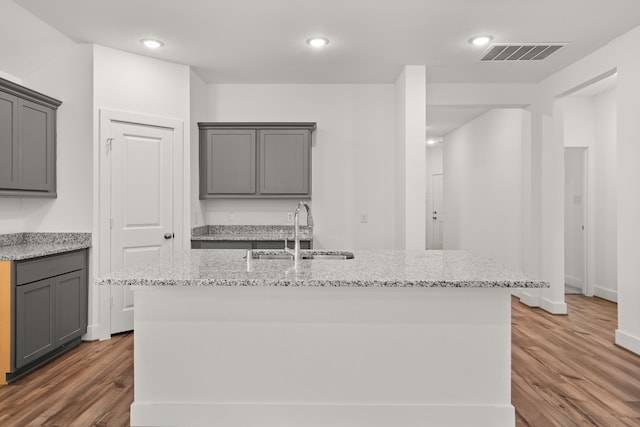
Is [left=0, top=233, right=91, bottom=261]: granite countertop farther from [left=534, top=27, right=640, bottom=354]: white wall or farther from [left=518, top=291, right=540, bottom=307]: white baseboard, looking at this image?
[left=518, top=291, right=540, bottom=307]: white baseboard

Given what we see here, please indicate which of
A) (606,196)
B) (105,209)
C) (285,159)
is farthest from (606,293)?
(105,209)

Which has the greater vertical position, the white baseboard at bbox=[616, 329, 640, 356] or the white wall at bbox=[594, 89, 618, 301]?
the white wall at bbox=[594, 89, 618, 301]

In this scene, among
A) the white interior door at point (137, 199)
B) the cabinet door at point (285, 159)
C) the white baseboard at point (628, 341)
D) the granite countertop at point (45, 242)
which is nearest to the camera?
the granite countertop at point (45, 242)

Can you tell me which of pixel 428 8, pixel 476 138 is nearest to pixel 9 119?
pixel 428 8

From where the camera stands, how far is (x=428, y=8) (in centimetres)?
323

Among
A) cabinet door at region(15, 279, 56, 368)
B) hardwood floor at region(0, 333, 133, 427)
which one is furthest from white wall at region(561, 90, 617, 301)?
cabinet door at region(15, 279, 56, 368)

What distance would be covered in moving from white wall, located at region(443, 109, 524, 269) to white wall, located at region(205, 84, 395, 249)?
180 centimetres

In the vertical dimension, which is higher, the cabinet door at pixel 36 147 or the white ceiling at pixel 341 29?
the white ceiling at pixel 341 29

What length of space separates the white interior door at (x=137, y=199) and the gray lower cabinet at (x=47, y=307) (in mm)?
299

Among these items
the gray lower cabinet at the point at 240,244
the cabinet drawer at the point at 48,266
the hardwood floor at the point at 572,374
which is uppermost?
the gray lower cabinet at the point at 240,244

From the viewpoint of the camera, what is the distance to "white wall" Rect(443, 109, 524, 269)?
579 centimetres

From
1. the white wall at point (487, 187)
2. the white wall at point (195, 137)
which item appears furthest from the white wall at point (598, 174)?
the white wall at point (195, 137)

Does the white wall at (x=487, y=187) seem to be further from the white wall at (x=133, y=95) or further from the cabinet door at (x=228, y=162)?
the white wall at (x=133, y=95)

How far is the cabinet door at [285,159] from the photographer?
4.88m
